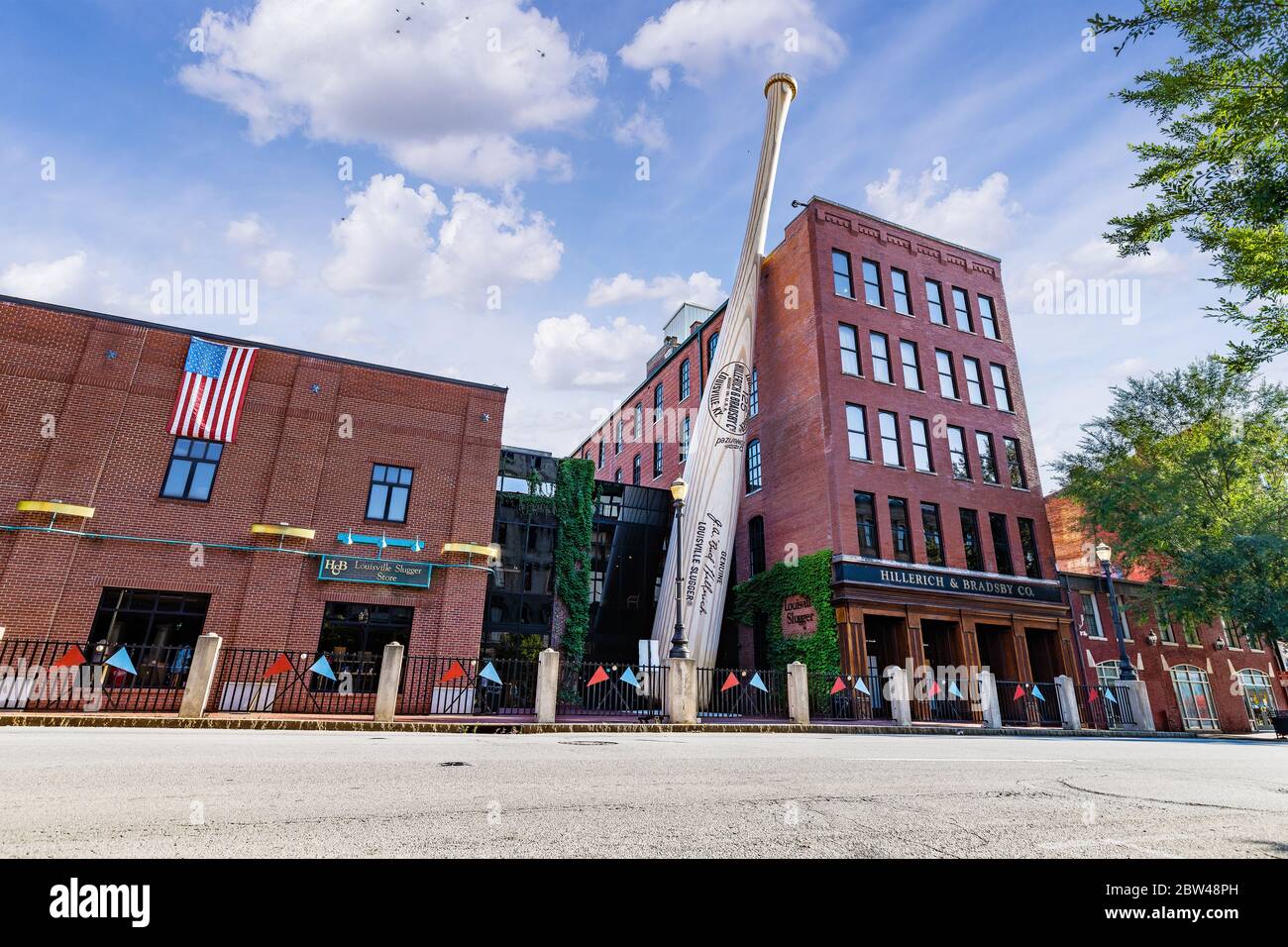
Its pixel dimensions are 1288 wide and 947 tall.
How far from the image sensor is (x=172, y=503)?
17844mm

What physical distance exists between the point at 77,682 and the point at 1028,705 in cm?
2918

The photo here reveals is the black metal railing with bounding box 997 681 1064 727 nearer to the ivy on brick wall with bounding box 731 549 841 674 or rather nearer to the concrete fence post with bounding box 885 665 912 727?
the concrete fence post with bounding box 885 665 912 727

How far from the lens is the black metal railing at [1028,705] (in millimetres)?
22750

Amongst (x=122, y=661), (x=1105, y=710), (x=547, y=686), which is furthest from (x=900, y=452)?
(x=122, y=661)

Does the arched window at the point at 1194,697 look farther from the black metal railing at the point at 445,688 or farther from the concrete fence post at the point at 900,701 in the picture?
the black metal railing at the point at 445,688

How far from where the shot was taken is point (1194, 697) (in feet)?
104

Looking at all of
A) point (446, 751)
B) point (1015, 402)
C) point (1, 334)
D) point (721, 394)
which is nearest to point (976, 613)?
point (1015, 402)

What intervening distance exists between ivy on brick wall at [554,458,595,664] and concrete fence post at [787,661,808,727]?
9.62 metres

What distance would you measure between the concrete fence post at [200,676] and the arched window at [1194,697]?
4006 cm

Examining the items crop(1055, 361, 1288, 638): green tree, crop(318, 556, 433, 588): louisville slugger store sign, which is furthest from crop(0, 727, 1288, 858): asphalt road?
crop(1055, 361, 1288, 638): green tree

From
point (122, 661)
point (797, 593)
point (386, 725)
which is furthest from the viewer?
point (797, 593)

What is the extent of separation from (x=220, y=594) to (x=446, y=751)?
1269 centimetres

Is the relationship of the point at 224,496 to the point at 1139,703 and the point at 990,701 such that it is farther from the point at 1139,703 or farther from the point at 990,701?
the point at 1139,703
